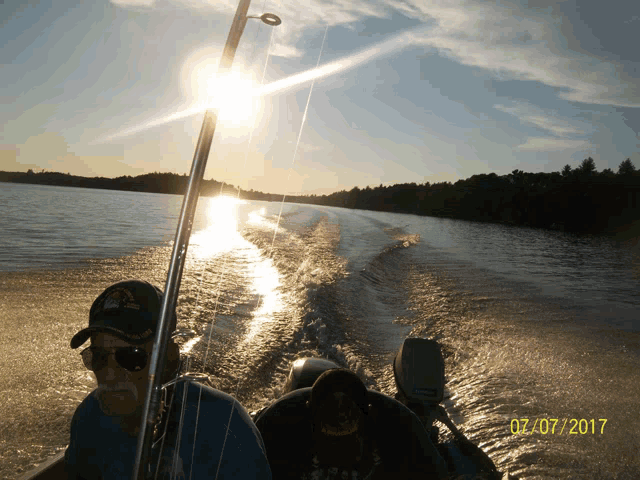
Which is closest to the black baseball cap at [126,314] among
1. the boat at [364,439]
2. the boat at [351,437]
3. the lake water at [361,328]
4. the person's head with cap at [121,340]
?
the person's head with cap at [121,340]

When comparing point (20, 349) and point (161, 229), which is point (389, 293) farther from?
point (161, 229)

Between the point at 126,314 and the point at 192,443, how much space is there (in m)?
0.45

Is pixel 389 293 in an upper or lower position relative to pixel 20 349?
upper

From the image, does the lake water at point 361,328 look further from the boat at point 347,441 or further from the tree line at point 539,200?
the tree line at point 539,200

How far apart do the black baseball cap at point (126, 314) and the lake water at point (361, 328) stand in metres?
0.15

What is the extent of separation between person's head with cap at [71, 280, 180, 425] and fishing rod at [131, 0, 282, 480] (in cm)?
39

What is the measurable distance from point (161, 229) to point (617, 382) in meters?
19.0

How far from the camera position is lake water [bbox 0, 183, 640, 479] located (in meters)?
4.58

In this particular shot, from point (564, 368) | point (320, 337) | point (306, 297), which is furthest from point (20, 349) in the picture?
point (564, 368)

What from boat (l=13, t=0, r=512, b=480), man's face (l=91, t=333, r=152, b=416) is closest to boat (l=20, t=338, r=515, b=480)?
boat (l=13, t=0, r=512, b=480)

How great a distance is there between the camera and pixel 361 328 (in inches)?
330

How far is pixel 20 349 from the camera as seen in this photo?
18.3ft

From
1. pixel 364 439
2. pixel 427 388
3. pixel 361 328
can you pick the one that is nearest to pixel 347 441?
pixel 364 439

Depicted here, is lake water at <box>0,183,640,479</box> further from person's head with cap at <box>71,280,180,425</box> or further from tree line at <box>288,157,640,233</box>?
tree line at <box>288,157,640,233</box>
